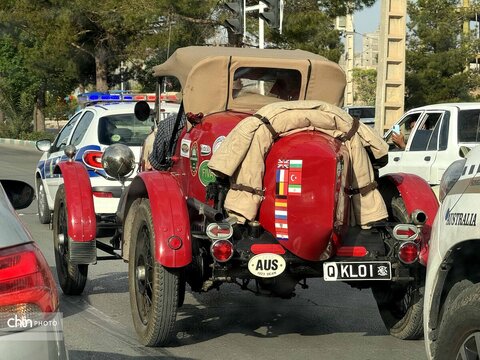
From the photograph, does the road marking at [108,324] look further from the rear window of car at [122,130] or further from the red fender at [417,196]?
the rear window of car at [122,130]

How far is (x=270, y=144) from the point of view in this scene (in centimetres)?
618

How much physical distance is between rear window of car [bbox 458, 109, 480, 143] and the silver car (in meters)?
10.8

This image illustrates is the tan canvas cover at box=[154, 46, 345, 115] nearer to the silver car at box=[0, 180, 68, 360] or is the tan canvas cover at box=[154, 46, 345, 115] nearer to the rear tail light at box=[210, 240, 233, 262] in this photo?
the rear tail light at box=[210, 240, 233, 262]

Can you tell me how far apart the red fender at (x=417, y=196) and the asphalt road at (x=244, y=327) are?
93 cm

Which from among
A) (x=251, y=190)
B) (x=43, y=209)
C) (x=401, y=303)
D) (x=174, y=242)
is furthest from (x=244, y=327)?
(x=43, y=209)

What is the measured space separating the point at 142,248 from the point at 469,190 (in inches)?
125

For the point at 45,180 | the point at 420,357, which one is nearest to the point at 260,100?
the point at 420,357

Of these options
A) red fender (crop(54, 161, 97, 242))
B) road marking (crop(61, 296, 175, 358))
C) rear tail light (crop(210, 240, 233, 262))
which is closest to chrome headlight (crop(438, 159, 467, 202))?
rear tail light (crop(210, 240, 233, 262))

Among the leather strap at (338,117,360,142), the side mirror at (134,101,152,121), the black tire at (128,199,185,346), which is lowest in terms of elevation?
the black tire at (128,199,185,346)

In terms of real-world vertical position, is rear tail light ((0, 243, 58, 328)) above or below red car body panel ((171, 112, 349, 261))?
above

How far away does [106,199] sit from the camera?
11430 mm

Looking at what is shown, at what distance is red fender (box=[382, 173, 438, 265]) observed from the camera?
6.65 metres

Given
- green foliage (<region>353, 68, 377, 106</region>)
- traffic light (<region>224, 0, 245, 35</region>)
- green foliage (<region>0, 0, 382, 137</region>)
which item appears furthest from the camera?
green foliage (<region>353, 68, 377, 106</region>)

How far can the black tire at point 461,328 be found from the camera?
3.99 meters
